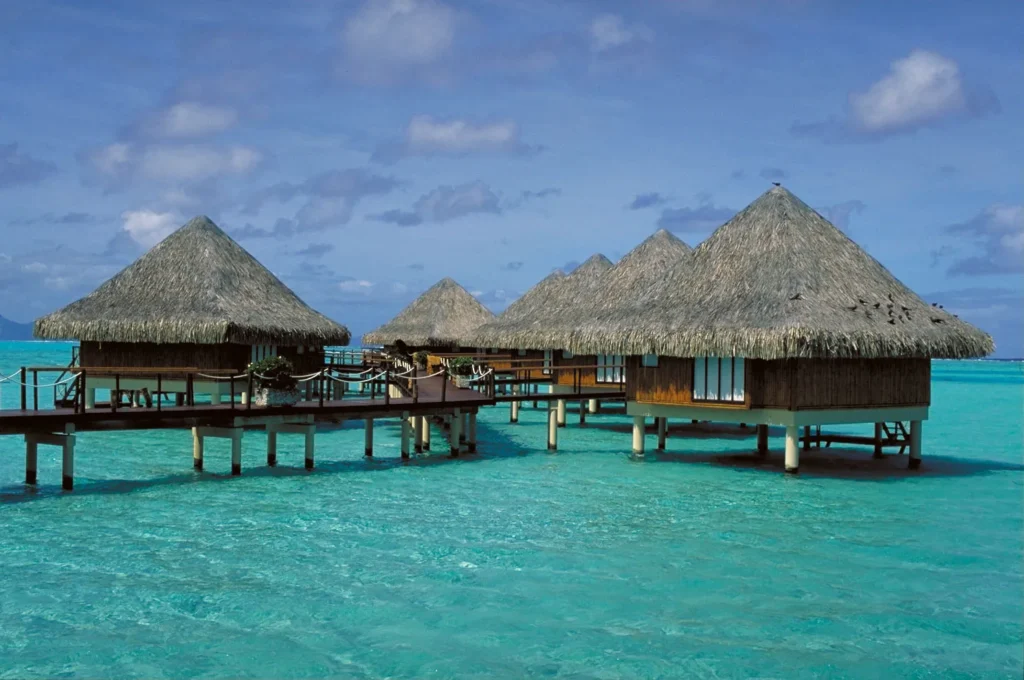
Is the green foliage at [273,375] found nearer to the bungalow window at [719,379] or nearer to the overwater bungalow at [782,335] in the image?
the overwater bungalow at [782,335]

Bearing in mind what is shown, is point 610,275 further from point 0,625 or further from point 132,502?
point 0,625

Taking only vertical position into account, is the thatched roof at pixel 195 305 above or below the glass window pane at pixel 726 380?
above

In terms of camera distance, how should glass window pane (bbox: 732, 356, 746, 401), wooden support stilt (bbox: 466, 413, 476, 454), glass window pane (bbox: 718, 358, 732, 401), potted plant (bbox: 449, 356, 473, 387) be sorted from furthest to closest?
potted plant (bbox: 449, 356, 473, 387), wooden support stilt (bbox: 466, 413, 476, 454), glass window pane (bbox: 718, 358, 732, 401), glass window pane (bbox: 732, 356, 746, 401)

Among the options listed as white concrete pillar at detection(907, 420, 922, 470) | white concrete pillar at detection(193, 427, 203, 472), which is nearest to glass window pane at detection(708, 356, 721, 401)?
white concrete pillar at detection(907, 420, 922, 470)

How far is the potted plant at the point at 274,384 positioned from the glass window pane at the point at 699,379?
8438 millimetres

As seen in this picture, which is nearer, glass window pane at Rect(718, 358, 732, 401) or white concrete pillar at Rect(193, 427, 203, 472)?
white concrete pillar at Rect(193, 427, 203, 472)

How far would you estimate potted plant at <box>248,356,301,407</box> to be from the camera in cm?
2223

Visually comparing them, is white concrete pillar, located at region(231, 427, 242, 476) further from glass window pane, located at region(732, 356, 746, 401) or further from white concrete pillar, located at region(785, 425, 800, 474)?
white concrete pillar, located at region(785, 425, 800, 474)

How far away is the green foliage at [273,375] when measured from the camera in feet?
72.9

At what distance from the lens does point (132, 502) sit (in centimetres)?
1884

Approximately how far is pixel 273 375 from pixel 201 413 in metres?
1.84

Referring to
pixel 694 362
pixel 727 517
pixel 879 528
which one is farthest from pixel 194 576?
pixel 694 362

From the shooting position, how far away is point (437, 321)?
4962 centimetres

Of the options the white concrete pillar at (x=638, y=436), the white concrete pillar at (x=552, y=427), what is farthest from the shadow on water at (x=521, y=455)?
the white concrete pillar at (x=552, y=427)
